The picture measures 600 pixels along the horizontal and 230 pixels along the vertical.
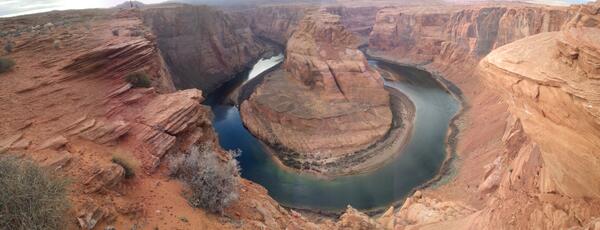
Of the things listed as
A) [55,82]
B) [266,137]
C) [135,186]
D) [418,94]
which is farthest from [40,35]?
[418,94]

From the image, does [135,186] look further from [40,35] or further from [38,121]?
[40,35]

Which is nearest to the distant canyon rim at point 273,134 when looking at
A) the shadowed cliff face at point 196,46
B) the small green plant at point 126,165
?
the small green plant at point 126,165

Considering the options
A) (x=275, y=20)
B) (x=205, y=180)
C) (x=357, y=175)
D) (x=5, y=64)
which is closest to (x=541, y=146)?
(x=205, y=180)

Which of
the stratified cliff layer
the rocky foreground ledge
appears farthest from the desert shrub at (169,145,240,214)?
the rocky foreground ledge

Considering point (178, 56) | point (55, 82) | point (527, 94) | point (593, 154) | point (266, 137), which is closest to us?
point (593, 154)

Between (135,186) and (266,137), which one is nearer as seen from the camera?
(135,186)

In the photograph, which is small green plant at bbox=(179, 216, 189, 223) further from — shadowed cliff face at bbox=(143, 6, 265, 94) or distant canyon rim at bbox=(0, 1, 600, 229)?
shadowed cliff face at bbox=(143, 6, 265, 94)
